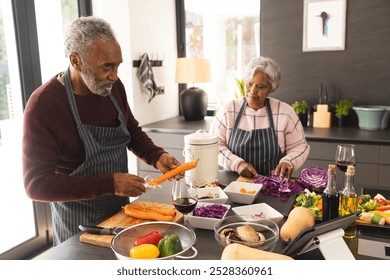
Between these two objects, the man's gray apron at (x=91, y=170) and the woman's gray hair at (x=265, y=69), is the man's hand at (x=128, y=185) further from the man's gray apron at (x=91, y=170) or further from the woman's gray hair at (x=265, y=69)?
the woman's gray hair at (x=265, y=69)

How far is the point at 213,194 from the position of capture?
5.01ft

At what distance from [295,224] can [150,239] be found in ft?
1.52

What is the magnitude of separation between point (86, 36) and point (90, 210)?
0.70 m

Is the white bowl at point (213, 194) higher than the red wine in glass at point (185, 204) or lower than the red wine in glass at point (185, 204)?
lower

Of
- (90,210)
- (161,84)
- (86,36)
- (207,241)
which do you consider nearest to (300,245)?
(207,241)

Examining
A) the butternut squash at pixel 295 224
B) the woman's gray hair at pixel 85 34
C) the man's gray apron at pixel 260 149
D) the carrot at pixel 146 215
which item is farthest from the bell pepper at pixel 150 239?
the man's gray apron at pixel 260 149

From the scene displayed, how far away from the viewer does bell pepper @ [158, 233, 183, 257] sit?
977 mm

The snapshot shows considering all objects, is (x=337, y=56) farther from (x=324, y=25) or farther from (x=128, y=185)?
(x=128, y=185)

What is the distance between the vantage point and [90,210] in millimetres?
1540

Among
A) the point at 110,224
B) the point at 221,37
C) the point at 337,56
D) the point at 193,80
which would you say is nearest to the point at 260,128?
the point at 110,224

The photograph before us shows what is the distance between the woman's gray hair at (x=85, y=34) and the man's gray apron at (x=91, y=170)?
15cm

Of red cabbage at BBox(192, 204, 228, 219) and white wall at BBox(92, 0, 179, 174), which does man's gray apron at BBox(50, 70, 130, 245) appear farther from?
white wall at BBox(92, 0, 179, 174)

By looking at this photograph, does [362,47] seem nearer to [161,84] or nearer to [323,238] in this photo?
[161,84]

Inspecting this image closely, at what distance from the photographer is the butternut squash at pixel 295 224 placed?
3.77ft
